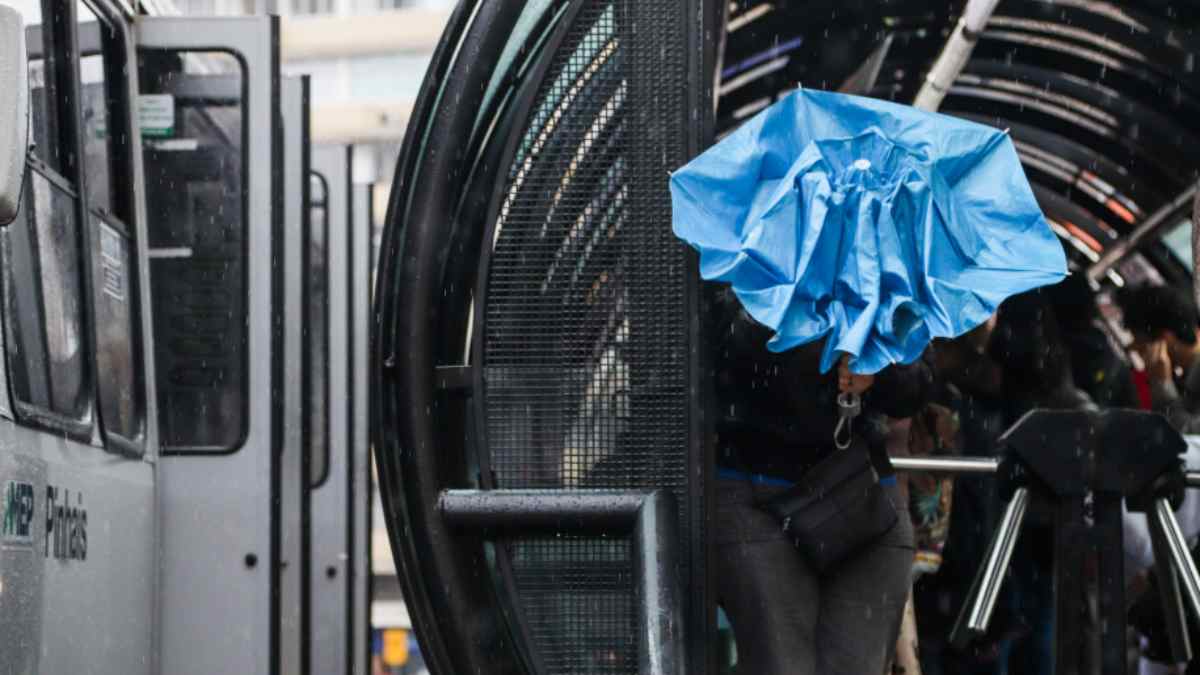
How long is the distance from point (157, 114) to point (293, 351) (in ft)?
4.00

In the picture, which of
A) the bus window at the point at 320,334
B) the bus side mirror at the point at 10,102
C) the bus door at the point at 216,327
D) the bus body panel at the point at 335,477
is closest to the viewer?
the bus side mirror at the point at 10,102

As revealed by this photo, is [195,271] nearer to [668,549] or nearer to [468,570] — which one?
[468,570]

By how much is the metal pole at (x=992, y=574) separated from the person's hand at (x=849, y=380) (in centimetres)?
52

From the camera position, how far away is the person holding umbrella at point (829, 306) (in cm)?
418

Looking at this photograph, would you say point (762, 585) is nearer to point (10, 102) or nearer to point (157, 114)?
point (10, 102)

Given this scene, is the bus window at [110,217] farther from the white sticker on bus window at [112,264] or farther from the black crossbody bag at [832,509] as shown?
the black crossbody bag at [832,509]

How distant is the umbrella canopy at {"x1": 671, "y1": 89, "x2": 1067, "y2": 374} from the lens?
4.16m

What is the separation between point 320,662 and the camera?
9.23 metres


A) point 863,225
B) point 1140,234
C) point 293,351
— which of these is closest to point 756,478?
point 863,225

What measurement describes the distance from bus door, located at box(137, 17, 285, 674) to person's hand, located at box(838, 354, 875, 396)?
2.13 m

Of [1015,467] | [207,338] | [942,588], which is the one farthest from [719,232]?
[942,588]

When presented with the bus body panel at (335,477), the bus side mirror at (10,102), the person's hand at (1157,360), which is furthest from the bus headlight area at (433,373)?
the person's hand at (1157,360)

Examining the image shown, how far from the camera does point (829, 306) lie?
13.7 ft

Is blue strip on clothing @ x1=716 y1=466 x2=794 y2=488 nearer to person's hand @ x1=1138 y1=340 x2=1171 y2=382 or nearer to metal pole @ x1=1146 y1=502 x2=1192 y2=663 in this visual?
metal pole @ x1=1146 y1=502 x2=1192 y2=663
